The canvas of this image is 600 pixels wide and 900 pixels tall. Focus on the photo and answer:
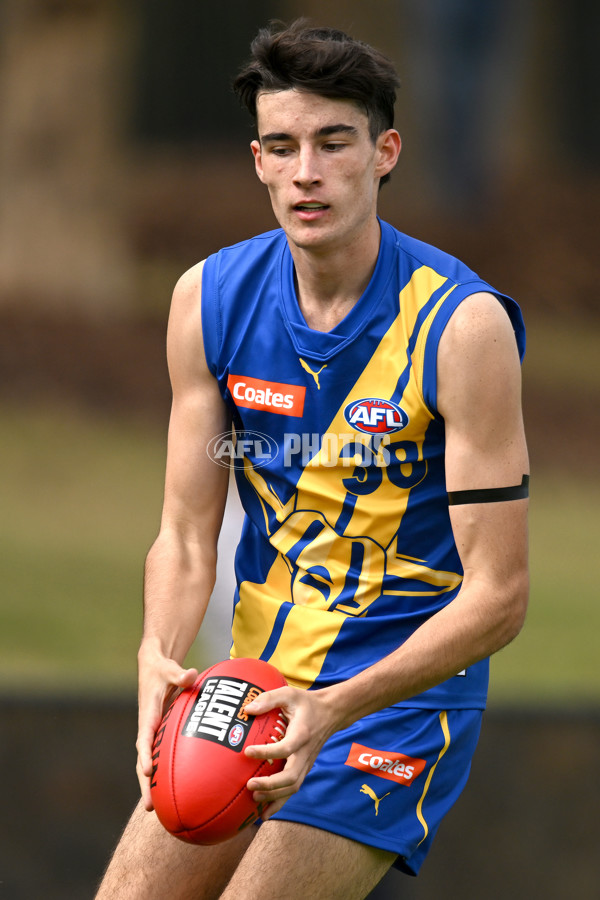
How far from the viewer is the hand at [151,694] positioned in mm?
2520

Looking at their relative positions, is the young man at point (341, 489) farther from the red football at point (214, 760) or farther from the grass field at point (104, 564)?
the grass field at point (104, 564)

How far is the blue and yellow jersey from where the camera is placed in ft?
9.14

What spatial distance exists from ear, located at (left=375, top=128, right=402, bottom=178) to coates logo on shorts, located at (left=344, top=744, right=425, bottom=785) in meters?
1.24

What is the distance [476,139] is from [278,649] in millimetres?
10160

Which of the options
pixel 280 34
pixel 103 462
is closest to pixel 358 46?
pixel 280 34

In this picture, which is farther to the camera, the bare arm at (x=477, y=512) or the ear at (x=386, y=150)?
the ear at (x=386, y=150)

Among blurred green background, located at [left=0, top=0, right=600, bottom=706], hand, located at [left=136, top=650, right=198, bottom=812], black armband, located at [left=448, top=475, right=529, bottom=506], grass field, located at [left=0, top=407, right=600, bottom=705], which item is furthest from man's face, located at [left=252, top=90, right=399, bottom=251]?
blurred green background, located at [left=0, top=0, right=600, bottom=706]

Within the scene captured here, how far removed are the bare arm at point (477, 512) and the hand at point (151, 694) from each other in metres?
0.26

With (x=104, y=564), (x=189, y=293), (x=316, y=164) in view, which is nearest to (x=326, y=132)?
(x=316, y=164)

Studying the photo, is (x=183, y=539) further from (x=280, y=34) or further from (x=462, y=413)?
(x=280, y=34)

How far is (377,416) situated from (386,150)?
0.59m

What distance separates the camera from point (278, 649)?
2.92 meters

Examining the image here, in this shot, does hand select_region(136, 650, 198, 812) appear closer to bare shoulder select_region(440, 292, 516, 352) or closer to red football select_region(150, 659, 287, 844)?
red football select_region(150, 659, 287, 844)

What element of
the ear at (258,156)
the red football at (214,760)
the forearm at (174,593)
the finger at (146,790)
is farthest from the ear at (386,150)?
the finger at (146,790)
